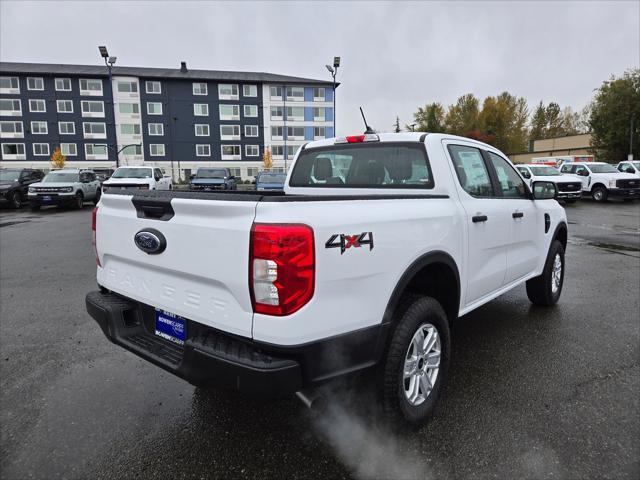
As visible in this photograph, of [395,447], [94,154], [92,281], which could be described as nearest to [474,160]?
[395,447]

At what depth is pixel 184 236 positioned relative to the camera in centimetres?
228

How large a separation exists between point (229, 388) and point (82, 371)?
6.78 feet

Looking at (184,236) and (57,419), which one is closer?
(184,236)

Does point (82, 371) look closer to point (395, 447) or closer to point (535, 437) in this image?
point (395, 447)

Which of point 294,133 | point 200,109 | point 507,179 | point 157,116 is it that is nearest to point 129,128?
point 157,116

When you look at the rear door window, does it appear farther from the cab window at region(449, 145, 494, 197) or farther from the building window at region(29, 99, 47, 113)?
the building window at region(29, 99, 47, 113)

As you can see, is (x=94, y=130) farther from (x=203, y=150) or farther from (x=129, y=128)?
(x=203, y=150)

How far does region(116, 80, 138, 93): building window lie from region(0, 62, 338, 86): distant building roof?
1027mm

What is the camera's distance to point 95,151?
Answer: 59.4 meters

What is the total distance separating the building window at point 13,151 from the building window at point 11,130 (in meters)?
1.14

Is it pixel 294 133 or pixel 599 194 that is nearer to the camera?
pixel 599 194

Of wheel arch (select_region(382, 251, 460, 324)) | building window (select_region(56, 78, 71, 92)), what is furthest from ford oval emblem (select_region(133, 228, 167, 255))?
building window (select_region(56, 78, 71, 92))

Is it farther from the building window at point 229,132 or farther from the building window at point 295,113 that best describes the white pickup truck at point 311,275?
the building window at point 295,113

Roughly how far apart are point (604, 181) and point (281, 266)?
2368cm
